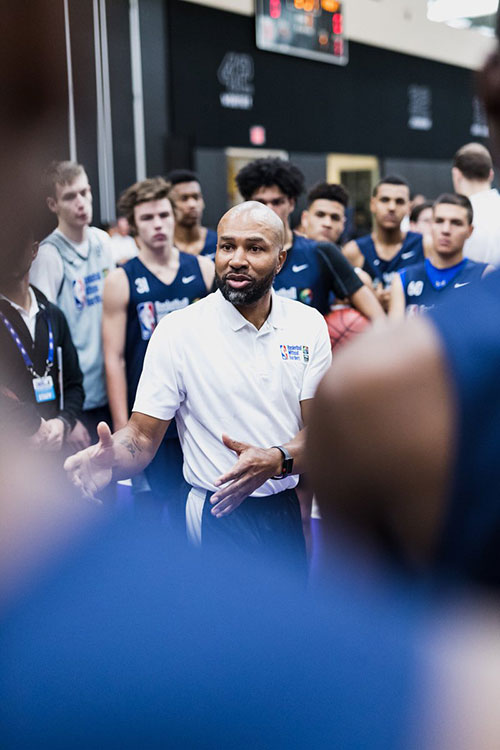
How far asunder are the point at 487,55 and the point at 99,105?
260 millimetres

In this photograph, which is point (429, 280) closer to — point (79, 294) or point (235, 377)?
point (79, 294)

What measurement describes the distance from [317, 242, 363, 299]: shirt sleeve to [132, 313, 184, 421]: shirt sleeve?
123 centimetres

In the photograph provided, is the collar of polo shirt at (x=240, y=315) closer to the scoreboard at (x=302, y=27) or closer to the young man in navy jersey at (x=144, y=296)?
the young man in navy jersey at (x=144, y=296)

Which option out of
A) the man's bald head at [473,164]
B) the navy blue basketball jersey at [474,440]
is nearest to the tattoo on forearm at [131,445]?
the navy blue basketball jersey at [474,440]

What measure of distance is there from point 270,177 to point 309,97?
8435 mm

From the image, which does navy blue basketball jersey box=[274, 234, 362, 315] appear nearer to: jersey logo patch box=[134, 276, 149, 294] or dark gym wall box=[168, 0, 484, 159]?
jersey logo patch box=[134, 276, 149, 294]

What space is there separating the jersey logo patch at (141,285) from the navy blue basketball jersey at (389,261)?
5.65 feet

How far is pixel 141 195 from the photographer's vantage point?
12.0ft

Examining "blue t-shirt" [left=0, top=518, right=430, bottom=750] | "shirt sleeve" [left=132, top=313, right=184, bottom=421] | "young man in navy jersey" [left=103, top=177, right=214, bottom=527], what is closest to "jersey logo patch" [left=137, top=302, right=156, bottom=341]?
"young man in navy jersey" [left=103, top=177, right=214, bottom=527]

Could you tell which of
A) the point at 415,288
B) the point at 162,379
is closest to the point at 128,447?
the point at 162,379

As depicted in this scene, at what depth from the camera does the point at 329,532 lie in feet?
1.78

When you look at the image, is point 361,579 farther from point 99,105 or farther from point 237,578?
point 99,105

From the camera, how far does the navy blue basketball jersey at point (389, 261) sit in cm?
471

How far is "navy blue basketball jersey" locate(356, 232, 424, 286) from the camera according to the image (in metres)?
4.71
